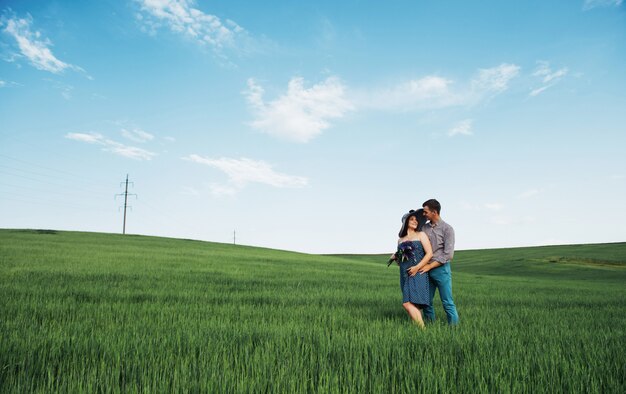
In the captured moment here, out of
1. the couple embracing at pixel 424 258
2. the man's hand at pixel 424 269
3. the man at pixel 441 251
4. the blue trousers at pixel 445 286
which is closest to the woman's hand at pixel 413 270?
the couple embracing at pixel 424 258

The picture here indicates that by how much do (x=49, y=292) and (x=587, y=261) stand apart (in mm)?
48817

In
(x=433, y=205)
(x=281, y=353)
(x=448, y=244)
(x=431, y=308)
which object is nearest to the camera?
(x=281, y=353)

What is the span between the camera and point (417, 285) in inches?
225

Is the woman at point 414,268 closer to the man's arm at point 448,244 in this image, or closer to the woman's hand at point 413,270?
the woman's hand at point 413,270

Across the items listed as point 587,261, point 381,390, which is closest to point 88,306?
point 381,390

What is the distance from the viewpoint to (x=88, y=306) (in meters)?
6.68

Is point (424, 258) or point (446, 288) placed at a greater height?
point (424, 258)

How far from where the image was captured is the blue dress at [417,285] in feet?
18.6

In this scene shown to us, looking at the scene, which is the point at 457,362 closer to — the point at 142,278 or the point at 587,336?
the point at 587,336

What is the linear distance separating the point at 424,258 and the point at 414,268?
21 cm

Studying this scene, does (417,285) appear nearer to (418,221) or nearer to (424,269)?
(424,269)

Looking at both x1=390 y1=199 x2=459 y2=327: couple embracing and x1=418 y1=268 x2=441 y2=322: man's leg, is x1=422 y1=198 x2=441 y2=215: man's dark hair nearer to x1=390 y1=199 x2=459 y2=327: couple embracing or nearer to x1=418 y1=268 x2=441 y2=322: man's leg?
x1=390 y1=199 x2=459 y2=327: couple embracing

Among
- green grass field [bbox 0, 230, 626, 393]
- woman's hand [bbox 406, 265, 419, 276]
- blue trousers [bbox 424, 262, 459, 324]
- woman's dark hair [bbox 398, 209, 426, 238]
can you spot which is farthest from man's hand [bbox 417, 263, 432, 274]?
green grass field [bbox 0, 230, 626, 393]

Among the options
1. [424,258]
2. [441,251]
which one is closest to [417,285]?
[424,258]
